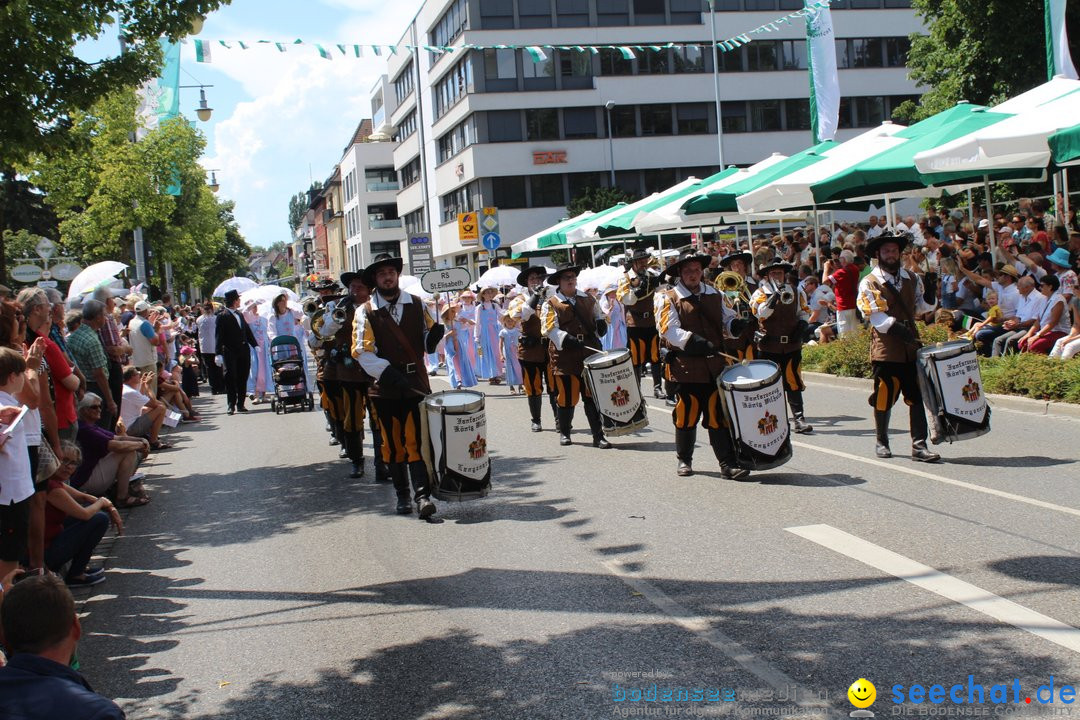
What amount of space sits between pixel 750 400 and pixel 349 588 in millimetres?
3721

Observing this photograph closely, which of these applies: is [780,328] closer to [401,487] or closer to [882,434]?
[882,434]

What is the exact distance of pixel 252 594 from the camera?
6820mm

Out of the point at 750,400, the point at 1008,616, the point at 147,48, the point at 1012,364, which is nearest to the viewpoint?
the point at 1008,616

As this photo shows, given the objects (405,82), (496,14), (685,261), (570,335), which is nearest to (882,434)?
(685,261)

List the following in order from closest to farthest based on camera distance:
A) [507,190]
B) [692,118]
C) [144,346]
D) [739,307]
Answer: [739,307]
[144,346]
[507,190]
[692,118]

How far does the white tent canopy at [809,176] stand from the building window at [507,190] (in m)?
35.1

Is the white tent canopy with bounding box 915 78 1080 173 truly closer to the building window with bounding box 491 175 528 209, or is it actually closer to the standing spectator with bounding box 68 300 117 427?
the standing spectator with bounding box 68 300 117 427

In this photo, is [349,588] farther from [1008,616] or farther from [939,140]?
[939,140]

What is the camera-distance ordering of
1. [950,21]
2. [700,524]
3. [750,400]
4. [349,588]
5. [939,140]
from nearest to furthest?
[349,588] → [700,524] → [750,400] → [939,140] → [950,21]

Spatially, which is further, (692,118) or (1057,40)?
(692,118)

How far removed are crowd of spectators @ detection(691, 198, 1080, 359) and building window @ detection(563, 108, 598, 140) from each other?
33.1m

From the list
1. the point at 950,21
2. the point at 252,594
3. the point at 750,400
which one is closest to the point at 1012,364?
the point at 750,400

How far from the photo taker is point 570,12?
5203 cm

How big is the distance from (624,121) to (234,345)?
3770 centimetres
